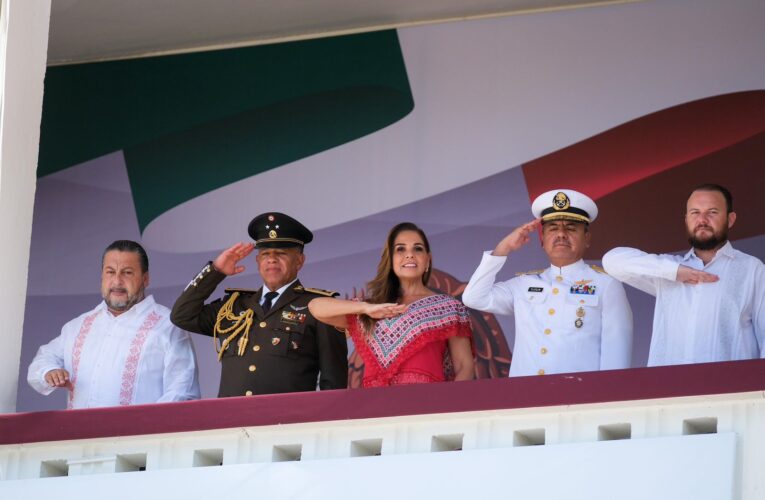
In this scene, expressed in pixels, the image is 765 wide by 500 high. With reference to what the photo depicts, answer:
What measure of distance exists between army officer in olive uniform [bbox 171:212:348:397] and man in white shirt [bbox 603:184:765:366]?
131 cm

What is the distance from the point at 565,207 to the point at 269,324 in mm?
1344

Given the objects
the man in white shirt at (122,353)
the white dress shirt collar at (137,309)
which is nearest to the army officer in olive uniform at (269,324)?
the man in white shirt at (122,353)

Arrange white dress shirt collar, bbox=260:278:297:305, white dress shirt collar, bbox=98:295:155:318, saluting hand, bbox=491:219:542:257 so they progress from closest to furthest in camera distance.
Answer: saluting hand, bbox=491:219:542:257 → white dress shirt collar, bbox=260:278:297:305 → white dress shirt collar, bbox=98:295:155:318

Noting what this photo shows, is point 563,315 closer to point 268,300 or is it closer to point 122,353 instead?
point 268,300

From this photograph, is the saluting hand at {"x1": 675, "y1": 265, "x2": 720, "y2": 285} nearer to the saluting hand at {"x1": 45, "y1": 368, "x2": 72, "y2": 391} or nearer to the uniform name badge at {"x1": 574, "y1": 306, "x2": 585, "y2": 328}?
the uniform name badge at {"x1": 574, "y1": 306, "x2": 585, "y2": 328}

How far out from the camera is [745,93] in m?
9.23

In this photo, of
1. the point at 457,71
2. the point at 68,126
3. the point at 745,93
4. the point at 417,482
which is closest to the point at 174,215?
the point at 68,126

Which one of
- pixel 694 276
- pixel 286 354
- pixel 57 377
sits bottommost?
pixel 57 377

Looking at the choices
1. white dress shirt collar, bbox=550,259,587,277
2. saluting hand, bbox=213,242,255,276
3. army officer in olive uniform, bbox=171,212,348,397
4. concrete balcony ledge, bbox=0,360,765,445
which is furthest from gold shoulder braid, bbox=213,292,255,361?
white dress shirt collar, bbox=550,259,587,277

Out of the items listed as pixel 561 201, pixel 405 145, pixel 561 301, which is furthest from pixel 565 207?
pixel 405 145

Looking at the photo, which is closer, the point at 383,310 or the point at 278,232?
the point at 383,310

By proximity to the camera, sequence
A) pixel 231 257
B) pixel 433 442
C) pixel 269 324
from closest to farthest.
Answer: pixel 433 442, pixel 269 324, pixel 231 257

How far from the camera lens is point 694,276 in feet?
23.2

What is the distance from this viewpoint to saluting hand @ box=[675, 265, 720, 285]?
707cm
